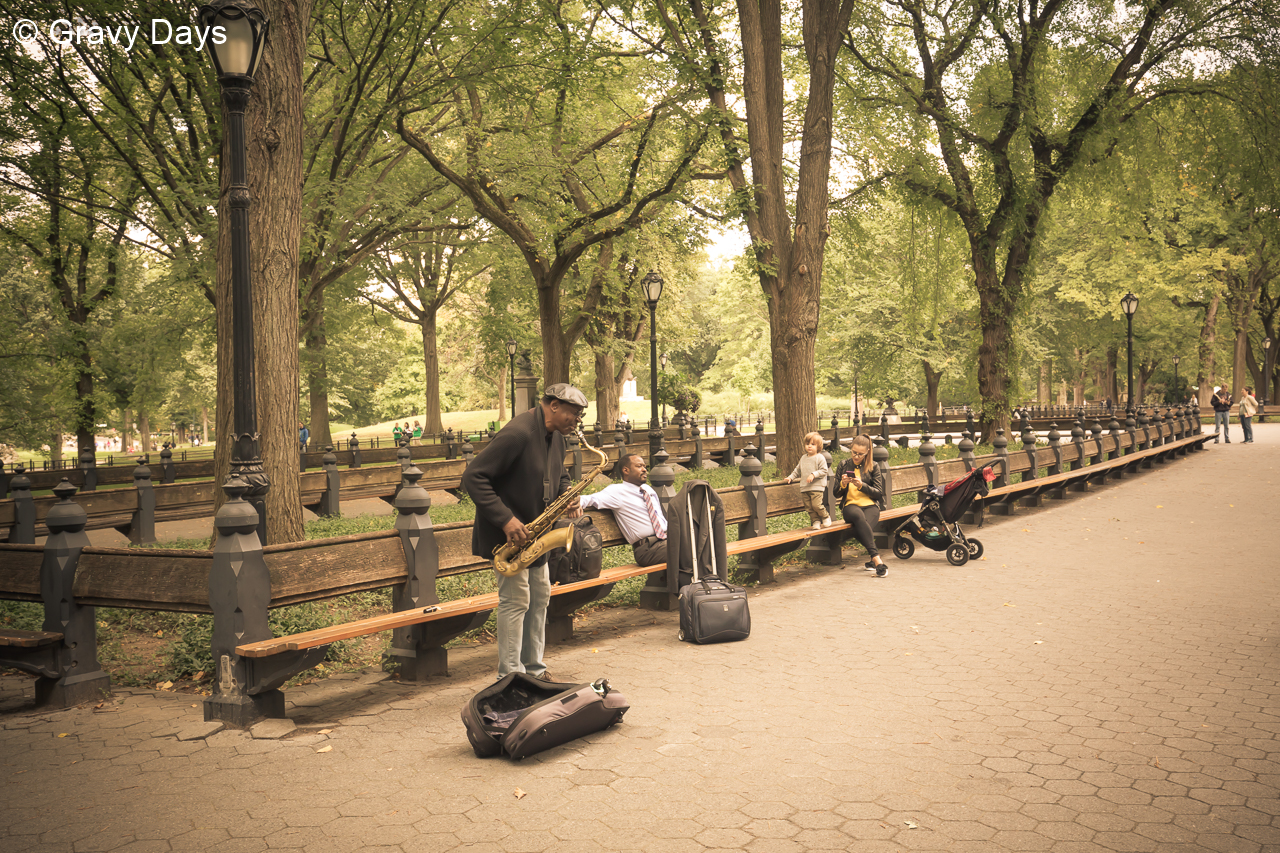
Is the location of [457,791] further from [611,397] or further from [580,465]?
[611,397]

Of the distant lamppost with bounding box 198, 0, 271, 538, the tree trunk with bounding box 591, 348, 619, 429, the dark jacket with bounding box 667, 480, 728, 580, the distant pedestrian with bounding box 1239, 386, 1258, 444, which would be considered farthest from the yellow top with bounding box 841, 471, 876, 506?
the tree trunk with bounding box 591, 348, 619, 429

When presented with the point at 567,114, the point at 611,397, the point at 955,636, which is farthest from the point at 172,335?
the point at 955,636

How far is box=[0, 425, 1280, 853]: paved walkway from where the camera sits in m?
3.50

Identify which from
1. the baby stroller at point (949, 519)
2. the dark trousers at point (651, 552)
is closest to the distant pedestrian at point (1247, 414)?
the baby stroller at point (949, 519)

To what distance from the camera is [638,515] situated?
24.2 ft

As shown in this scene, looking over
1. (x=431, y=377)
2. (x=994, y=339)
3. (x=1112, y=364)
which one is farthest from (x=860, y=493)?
(x=1112, y=364)

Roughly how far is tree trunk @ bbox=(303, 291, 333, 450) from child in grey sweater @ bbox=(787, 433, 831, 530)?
1660cm

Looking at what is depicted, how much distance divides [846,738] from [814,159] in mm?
10789

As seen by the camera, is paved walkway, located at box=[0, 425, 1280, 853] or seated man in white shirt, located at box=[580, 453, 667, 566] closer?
paved walkway, located at box=[0, 425, 1280, 853]

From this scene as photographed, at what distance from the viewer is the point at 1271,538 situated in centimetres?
1071

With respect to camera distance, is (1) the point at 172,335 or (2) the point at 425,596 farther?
(1) the point at 172,335

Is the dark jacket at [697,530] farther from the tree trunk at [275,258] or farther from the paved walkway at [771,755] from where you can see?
the tree trunk at [275,258]

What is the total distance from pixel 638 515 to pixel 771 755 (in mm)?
3306

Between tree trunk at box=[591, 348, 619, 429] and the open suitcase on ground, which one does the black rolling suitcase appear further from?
tree trunk at box=[591, 348, 619, 429]
